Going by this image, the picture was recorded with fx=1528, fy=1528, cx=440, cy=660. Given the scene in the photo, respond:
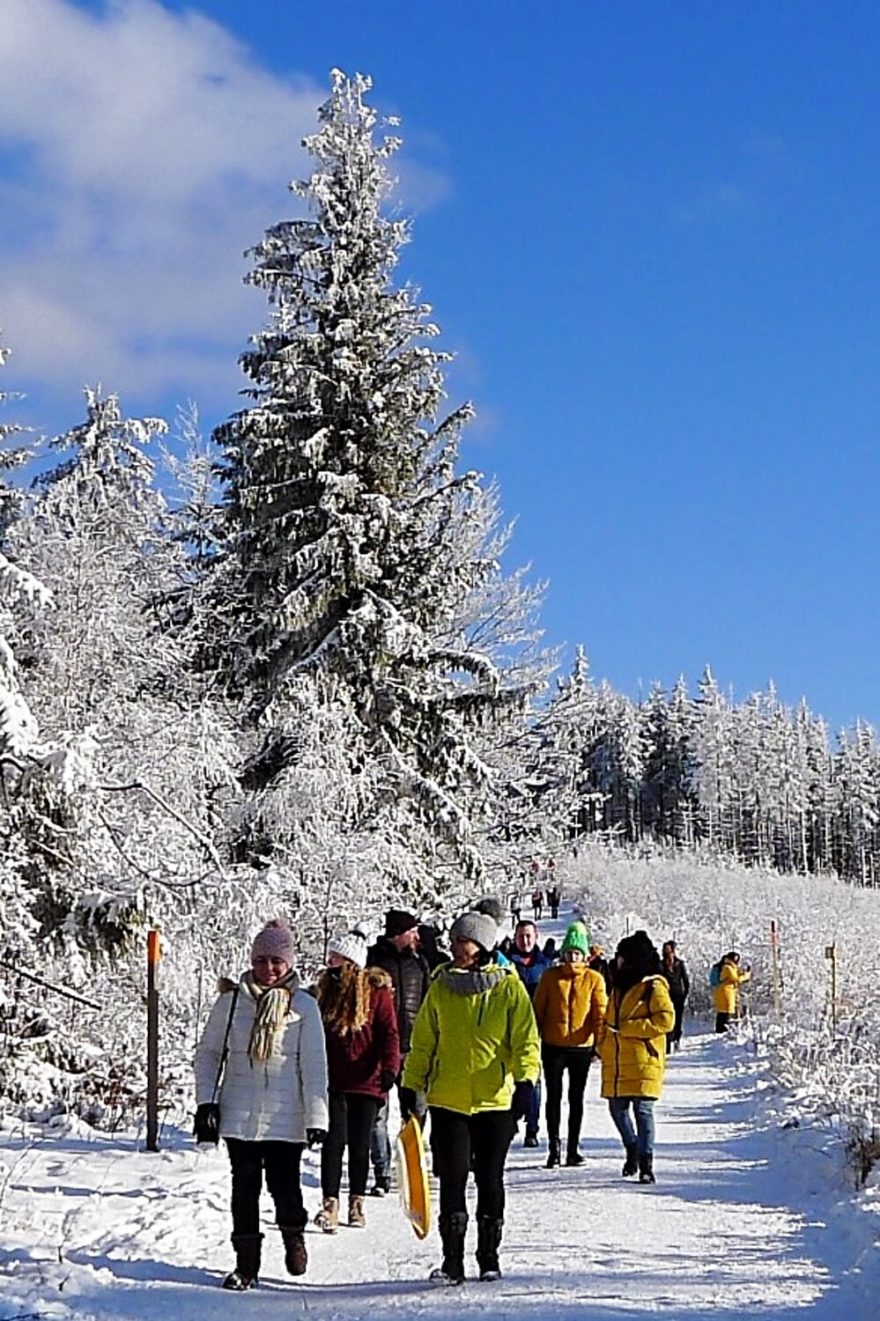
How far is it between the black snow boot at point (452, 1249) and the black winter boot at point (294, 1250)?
2.26 feet

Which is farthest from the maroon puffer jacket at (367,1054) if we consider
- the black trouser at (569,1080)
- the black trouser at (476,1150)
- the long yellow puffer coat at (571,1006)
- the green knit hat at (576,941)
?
the green knit hat at (576,941)

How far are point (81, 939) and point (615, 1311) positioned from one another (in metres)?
5.62

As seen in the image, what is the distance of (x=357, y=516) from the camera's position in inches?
874

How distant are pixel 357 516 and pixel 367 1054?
13.3m

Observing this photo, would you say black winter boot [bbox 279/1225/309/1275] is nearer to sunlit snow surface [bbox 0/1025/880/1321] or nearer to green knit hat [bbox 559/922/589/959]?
sunlit snow surface [bbox 0/1025/880/1321]

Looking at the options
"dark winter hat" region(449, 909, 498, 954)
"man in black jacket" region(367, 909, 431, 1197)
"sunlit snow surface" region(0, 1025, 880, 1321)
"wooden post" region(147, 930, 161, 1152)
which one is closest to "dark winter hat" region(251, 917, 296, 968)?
"dark winter hat" region(449, 909, 498, 954)

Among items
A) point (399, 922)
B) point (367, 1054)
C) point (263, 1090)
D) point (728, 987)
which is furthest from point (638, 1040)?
point (728, 987)

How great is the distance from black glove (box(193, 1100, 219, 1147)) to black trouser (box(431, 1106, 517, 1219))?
1167 mm

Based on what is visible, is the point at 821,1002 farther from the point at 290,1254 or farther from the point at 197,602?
the point at 290,1254

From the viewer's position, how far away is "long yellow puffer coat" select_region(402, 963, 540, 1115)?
7973 mm

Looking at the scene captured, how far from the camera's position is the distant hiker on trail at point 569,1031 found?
1222 cm

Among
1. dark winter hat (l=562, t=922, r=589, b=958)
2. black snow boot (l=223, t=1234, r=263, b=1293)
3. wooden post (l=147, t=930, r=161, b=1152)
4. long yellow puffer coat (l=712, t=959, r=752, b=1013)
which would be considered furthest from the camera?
long yellow puffer coat (l=712, t=959, r=752, b=1013)

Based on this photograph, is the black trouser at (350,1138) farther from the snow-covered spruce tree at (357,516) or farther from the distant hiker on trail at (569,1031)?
the snow-covered spruce tree at (357,516)

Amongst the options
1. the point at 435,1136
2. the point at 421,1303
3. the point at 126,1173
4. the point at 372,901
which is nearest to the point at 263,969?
the point at 435,1136
